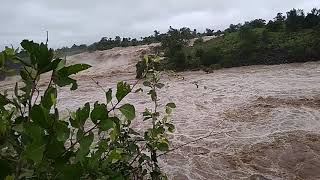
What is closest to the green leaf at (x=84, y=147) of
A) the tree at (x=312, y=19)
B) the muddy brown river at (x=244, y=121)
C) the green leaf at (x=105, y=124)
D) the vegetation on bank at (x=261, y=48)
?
the green leaf at (x=105, y=124)

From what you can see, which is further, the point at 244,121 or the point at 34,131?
the point at 244,121

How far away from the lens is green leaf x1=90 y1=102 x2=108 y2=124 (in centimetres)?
84

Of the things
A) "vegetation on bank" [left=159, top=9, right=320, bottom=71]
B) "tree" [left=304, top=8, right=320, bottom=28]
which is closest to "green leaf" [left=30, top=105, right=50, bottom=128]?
"vegetation on bank" [left=159, top=9, right=320, bottom=71]

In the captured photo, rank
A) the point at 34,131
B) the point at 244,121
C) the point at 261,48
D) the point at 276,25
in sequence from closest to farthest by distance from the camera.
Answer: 1. the point at 34,131
2. the point at 244,121
3. the point at 261,48
4. the point at 276,25

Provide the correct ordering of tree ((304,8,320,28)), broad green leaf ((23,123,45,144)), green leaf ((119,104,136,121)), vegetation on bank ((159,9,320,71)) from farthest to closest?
tree ((304,8,320,28)), vegetation on bank ((159,9,320,71)), green leaf ((119,104,136,121)), broad green leaf ((23,123,45,144))

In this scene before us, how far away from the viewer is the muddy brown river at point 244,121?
538cm

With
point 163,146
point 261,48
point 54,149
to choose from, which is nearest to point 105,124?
point 54,149

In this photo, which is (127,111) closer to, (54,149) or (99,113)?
(99,113)

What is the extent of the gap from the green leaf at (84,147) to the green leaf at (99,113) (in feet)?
0.13

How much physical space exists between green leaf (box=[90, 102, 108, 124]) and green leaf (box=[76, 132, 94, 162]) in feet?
0.13

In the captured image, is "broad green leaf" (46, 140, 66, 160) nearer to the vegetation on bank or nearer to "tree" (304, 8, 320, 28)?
the vegetation on bank

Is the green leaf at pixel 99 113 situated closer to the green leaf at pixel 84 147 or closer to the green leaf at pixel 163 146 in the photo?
the green leaf at pixel 84 147

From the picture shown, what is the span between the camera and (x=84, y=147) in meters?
0.80

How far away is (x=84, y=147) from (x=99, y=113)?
80 mm
